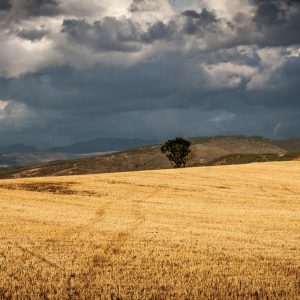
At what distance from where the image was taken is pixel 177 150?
133750mm

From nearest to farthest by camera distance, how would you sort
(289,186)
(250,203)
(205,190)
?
(250,203) < (205,190) < (289,186)

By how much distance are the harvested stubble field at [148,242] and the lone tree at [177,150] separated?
7733cm

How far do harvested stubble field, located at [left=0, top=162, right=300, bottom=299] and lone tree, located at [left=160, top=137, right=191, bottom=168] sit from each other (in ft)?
254

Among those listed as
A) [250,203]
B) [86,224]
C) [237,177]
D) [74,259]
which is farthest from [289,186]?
[74,259]

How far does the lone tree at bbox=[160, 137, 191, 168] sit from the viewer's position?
439 ft

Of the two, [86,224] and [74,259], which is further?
[86,224]

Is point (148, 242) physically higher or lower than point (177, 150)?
lower

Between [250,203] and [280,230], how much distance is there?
52.5 ft

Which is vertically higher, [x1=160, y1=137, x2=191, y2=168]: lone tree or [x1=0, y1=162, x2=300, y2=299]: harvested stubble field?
[x1=160, y1=137, x2=191, y2=168]: lone tree

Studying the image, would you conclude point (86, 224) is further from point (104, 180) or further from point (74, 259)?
point (104, 180)

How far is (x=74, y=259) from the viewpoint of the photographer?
2088 cm

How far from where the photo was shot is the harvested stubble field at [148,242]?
16.3m

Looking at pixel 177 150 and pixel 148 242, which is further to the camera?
pixel 177 150

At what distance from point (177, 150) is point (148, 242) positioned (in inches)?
4282
